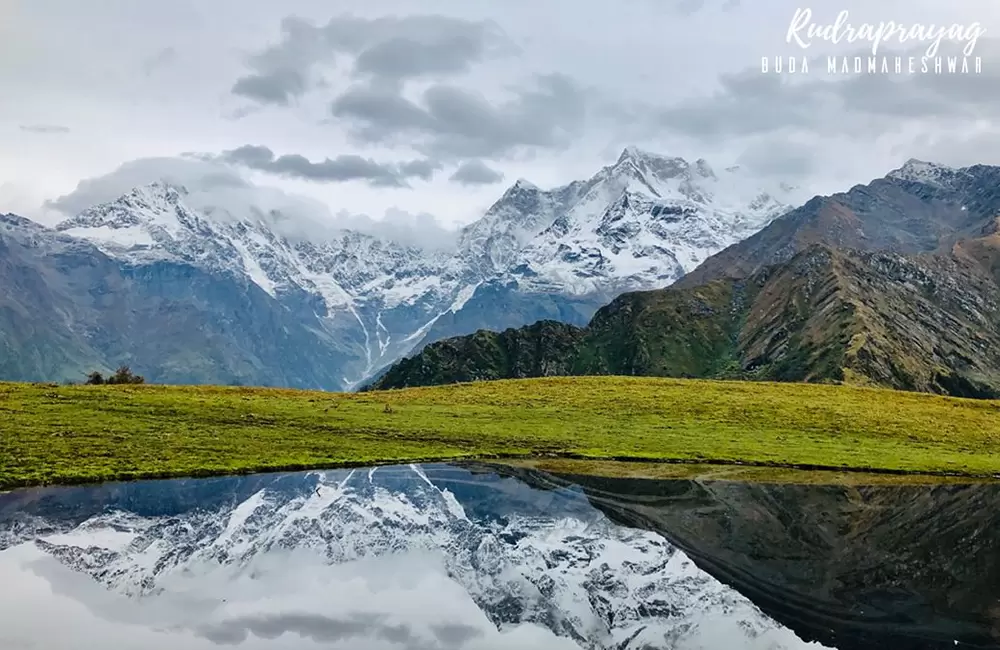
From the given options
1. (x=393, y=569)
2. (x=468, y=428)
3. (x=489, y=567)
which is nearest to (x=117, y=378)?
(x=468, y=428)

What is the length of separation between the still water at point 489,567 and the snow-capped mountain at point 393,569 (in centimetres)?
12

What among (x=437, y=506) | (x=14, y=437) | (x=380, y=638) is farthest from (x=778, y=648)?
(x=14, y=437)

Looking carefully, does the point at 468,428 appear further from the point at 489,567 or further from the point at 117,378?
the point at 117,378

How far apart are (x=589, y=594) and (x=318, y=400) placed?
194 feet

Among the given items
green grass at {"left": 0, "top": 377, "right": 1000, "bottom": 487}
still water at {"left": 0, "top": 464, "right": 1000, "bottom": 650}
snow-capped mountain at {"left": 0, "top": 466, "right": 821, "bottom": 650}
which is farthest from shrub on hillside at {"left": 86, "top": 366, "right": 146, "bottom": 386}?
snow-capped mountain at {"left": 0, "top": 466, "right": 821, "bottom": 650}

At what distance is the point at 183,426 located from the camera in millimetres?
62250

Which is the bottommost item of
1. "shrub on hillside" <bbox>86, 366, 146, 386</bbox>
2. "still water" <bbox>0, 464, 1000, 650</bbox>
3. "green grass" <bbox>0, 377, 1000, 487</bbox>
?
"still water" <bbox>0, 464, 1000, 650</bbox>

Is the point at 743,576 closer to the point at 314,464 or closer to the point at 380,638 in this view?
the point at 380,638

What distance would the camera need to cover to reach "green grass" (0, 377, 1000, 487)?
172 ft

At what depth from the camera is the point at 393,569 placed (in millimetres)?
32625

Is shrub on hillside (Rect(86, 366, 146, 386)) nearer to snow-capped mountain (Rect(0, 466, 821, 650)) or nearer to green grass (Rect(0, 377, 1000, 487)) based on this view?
green grass (Rect(0, 377, 1000, 487))

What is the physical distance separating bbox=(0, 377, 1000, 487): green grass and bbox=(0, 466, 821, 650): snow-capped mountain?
29.9 feet

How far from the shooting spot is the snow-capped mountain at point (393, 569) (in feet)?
85.8

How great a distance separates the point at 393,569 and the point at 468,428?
125 feet
